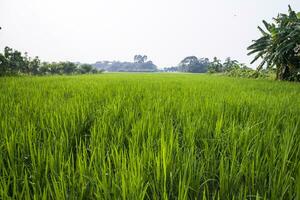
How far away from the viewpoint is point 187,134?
1069 mm

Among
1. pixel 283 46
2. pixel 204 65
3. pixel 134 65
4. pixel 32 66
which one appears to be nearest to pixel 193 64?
pixel 204 65

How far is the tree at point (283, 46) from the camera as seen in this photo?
7.40 metres

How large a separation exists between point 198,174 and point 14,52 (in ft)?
85.7

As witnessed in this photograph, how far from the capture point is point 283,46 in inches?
293

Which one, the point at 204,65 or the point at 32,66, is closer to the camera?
the point at 32,66

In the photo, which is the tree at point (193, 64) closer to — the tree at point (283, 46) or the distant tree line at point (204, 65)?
the distant tree line at point (204, 65)

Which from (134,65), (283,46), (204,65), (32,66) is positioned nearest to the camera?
(283,46)

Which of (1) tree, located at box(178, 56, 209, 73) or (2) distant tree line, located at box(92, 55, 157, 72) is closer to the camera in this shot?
(1) tree, located at box(178, 56, 209, 73)

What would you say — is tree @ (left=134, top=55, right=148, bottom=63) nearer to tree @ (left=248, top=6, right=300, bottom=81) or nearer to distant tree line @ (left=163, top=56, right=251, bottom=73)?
distant tree line @ (left=163, top=56, right=251, bottom=73)

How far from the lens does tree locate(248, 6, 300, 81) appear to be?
7.40 meters

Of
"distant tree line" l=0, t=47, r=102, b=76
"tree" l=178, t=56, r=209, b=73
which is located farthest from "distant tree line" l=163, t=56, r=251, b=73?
"distant tree line" l=0, t=47, r=102, b=76

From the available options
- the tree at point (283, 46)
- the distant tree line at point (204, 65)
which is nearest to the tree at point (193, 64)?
the distant tree line at point (204, 65)

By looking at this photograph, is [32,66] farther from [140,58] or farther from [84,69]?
[140,58]

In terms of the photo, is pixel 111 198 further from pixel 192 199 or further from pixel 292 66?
pixel 292 66
